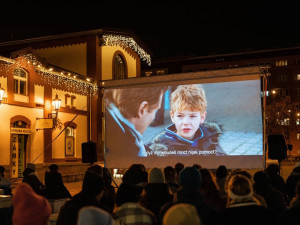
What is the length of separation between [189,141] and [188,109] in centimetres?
97

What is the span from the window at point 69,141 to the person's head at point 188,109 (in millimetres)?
9634

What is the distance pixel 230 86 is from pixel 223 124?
3.72 ft

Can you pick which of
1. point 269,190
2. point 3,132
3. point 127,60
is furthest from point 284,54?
point 269,190

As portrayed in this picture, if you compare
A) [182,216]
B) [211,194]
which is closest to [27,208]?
[182,216]

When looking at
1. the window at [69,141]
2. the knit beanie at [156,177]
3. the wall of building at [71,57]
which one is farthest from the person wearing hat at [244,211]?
the wall of building at [71,57]

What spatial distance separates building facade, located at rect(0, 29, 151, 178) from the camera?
16953 mm

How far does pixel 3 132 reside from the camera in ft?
54.1

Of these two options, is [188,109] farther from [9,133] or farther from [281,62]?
[281,62]

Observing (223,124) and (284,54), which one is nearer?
(223,124)

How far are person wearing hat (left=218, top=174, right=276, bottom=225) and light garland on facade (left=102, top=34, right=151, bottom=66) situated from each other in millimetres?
19858

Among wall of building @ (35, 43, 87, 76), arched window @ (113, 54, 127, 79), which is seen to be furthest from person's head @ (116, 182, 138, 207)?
arched window @ (113, 54, 127, 79)

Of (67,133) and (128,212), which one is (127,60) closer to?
(67,133)

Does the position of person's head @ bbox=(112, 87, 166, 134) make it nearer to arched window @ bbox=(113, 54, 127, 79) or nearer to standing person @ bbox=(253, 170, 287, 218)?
standing person @ bbox=(253, 170, 287, 218)

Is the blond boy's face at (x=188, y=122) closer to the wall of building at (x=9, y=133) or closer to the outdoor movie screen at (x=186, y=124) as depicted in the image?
the outdoor movie screen at (x=186, y=124)
